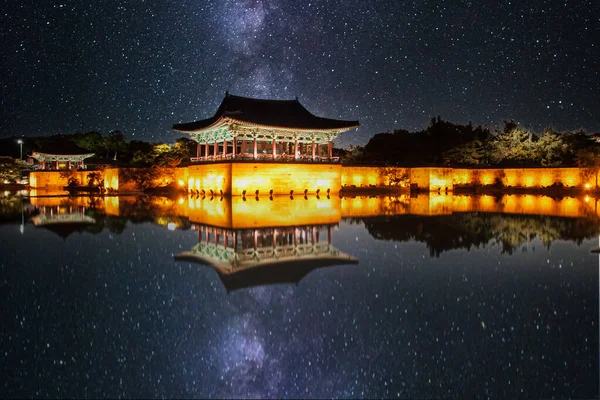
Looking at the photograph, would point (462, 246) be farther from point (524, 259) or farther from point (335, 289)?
point (335, 289)

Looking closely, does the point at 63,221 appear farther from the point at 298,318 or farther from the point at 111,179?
the point at 111,179

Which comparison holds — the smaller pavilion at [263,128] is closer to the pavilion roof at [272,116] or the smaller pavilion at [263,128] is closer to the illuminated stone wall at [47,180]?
the pavilion roof at [272,116]

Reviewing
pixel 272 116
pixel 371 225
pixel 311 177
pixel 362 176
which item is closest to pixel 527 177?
pixel 362 176

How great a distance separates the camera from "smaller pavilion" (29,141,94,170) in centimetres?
5178

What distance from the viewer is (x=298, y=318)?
5922mm

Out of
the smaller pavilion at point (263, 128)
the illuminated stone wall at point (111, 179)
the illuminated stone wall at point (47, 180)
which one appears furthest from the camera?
the illuminated stone wall at point (47, 180)

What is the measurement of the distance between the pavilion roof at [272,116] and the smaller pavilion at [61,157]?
21.2 m

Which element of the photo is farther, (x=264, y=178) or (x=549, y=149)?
(x=549, y=149)

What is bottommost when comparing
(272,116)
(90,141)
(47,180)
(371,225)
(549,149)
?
(371,225)

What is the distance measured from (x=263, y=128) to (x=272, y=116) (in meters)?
3.14

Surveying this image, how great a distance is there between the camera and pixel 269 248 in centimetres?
1099

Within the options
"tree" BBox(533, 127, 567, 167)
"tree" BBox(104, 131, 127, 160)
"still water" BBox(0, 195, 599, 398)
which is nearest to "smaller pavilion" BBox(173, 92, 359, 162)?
"still water" BBox(0, 195, 599, 398)

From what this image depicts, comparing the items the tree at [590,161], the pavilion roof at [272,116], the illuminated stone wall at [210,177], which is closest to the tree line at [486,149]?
the tree at [590,161]

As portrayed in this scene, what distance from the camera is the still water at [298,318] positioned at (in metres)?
4.37
